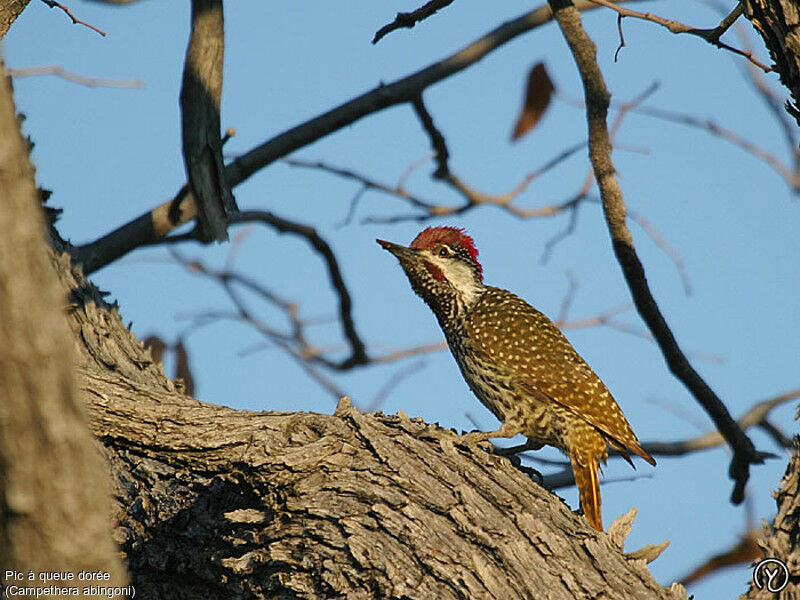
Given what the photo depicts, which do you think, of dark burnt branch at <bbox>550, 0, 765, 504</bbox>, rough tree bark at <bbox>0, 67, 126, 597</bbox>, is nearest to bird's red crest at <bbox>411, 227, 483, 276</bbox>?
dark burnt branch at <bbox>550, 0, 765, 504</bbox>

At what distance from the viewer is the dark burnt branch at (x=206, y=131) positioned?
5520 millimetres

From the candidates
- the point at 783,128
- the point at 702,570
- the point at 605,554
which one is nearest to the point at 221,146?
the point at 605,554

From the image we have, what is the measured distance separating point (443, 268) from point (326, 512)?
2.65m

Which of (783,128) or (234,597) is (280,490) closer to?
(234,597)

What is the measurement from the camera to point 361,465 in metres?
4.12

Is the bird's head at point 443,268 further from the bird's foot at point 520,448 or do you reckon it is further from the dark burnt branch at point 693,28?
the dark burnt branch at point 693,28

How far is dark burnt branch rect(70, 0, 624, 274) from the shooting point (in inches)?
272

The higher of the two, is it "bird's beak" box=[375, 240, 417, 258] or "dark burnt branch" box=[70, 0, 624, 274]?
"dark burnt branch" box=[70, 0, 624, 274]

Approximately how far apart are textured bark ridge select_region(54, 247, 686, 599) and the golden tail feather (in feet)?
1.55

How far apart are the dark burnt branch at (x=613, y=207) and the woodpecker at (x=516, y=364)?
0.50 m

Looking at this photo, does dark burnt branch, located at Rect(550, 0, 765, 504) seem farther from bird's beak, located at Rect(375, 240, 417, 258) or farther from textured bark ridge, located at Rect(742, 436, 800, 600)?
textured bark ridge, located at Rect(742, 436, 800, 600)

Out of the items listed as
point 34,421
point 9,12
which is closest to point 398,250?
point 9,12

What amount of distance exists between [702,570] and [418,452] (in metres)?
3.00

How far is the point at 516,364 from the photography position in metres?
5.51
